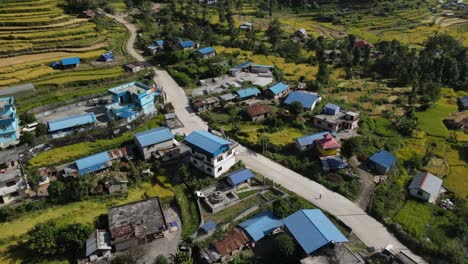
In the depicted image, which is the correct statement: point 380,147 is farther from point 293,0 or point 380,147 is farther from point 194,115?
point 293,0

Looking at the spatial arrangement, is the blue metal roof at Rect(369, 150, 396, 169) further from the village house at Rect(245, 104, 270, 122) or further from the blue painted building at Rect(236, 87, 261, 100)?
the blue painted building at Rect(236, 87, 261, 100)

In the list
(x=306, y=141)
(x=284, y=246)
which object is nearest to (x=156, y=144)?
(x=306, y=141)

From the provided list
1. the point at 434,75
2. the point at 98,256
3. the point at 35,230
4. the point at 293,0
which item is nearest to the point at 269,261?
the point at 98,256

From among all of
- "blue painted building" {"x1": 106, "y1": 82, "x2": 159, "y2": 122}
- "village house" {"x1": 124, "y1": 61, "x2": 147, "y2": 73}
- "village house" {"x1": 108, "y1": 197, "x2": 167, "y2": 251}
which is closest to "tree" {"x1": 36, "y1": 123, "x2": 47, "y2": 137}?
"blue painted building" {"x1": 106, "y1": 82, "x2": 159, "y2": 122}

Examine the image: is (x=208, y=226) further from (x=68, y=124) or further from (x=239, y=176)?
(x=68, y=124)

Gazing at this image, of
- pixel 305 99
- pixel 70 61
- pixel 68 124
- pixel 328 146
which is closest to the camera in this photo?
pixel 328 146

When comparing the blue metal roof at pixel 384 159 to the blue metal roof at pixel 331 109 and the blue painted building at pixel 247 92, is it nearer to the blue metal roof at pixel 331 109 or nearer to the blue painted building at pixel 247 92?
the blue metal roof at pixel 331 109

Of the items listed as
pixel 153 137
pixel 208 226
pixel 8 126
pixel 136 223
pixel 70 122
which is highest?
pixel 8 126
